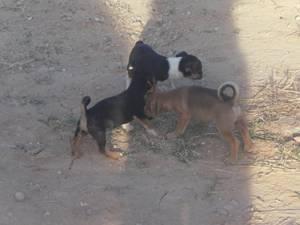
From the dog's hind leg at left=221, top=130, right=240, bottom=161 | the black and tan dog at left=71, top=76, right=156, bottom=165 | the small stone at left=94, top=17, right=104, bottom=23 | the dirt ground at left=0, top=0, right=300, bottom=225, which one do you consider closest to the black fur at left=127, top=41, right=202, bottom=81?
the dirt ground at left=0, top=0, right=300, bottom=225

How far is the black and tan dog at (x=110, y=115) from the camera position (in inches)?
257

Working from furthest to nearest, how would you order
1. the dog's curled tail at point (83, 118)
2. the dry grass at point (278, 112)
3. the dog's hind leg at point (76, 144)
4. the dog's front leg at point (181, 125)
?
1. the dog's front leg at point (181, 125)
2. the dry grass at point (278, 112)
3. the dog's hind leg at point (76, 144)
4. the dog's curled tail at point (83, 118)

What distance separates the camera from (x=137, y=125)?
7.16 m

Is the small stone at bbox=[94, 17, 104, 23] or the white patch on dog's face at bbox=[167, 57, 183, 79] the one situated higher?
the small stone at bbox=[94, 17, 104, 23]

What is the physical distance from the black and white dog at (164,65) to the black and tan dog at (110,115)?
480 millimetres

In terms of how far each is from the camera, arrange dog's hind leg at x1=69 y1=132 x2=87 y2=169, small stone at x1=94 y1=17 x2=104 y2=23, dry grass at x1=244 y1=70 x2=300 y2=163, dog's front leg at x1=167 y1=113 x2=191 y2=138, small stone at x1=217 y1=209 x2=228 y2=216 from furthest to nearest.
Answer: small stone at x1=94 y1=17 x2=104 y2=23 < dog's front leg at x1=167 y1=113 x2=191 y2=138 < dry grass at x1=244 y1=70 x2=300 y2=163 < dog's hind leg at x1=69 y1=132 x2=87 y2=169 < small stone at x1=217 y1=209 x2=228 y2=216

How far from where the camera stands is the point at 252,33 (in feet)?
29.1

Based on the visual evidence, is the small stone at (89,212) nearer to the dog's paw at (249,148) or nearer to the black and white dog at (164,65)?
the dog's paw at (249,148)

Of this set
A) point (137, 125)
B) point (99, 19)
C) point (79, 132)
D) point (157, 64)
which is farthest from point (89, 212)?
point (99, 19)

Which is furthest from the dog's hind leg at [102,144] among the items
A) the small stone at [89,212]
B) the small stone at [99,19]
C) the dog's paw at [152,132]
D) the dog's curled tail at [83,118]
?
the small stone at [99,19]

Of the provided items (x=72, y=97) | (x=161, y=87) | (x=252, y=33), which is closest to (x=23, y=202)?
(x=72, y=97)

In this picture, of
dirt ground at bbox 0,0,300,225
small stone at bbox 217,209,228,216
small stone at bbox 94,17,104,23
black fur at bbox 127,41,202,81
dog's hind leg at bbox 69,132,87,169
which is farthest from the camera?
small stone at bbox 94,17,104,23

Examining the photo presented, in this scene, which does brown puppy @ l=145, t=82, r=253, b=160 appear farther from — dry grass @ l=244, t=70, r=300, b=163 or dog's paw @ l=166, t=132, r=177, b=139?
dry grass @ l=244, t=70, r=300, b=163

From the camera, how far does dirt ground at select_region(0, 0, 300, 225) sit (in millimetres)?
5918
